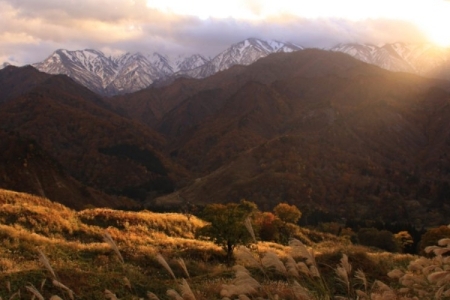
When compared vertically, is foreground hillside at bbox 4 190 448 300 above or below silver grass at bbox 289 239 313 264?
below

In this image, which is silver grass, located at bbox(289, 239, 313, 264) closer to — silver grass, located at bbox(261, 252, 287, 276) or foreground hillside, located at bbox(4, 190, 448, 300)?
foreground hillside, located at bbox(4, 190, 448, 300)

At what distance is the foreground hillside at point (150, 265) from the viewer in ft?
19.4

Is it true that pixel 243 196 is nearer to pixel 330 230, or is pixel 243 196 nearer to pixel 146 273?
pixel 330 230

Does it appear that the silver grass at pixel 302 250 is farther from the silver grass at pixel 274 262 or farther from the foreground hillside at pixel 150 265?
the silver grass at pixel 274 262

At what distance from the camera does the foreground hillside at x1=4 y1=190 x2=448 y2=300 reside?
19.4ft

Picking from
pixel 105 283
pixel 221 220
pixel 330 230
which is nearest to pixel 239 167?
pixel 330 230

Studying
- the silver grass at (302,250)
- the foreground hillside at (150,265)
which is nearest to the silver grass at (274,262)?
the foreground hillside at (150,265)

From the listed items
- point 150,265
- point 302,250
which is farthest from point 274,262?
point 150,265

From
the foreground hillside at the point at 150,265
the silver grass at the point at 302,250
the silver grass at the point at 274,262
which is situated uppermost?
the silver grass at the point at 302,250

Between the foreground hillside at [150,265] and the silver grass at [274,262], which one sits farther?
the foreground hillside at [150,265]

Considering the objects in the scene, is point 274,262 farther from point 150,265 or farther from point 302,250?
point 150,265

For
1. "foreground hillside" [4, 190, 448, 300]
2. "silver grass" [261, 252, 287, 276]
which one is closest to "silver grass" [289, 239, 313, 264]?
"foreground hillside" [4, 190, 448, 300]

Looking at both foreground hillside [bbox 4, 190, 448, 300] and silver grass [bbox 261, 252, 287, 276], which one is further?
foreground hillside [bbox 4, 190, 448, 300]

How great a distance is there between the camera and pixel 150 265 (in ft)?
57.9
